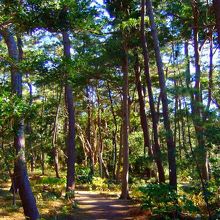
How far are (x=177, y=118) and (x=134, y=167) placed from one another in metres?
23.6

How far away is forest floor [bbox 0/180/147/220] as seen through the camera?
38.9ft

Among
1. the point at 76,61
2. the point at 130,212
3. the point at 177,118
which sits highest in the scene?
the point at 76,61

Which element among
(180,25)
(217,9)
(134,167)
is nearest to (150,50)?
(180,25)

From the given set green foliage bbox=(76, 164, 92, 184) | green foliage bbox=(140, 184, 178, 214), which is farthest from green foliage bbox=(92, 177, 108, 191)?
green foliage bbox=(140, 184, 178, 214)

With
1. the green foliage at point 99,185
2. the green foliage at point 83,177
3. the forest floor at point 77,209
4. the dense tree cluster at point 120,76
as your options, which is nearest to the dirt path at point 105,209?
the forest floor at point 77,209

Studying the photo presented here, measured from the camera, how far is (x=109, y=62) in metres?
18.1

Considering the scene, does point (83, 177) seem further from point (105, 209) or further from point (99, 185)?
point (105, 209)

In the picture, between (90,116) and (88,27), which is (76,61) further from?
(90,116)

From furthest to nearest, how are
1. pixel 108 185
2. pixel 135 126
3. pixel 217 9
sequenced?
pixel 135 126 < pixel 108 185 < pixel 217 9

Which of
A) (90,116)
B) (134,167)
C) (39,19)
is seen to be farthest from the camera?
(134,167)

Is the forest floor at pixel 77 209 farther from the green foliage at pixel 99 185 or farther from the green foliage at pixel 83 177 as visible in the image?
the green foliage at pixel 83 177

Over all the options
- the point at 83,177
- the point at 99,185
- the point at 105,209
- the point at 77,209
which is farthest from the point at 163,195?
the point at 83,177

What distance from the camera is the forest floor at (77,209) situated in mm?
11859

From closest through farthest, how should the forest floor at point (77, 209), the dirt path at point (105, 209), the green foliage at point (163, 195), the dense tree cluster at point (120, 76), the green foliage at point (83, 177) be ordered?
1. the dense tree cluster at point (120, 76)
2. the green foliage at point (163, 195)
3. the forest floor at point (77, 209)
4. the dirt path at point (105, 209)
5. the green foliage at point (83, 177)
